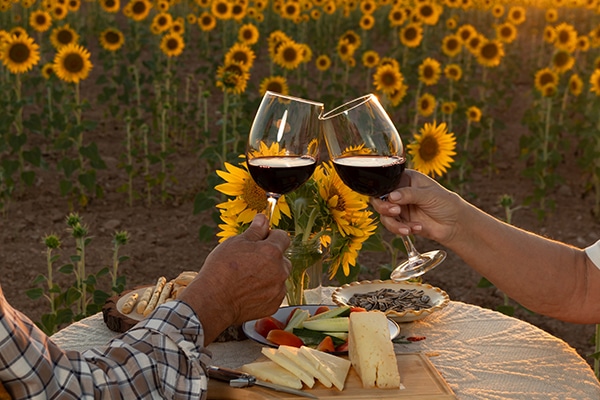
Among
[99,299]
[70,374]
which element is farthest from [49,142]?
[70,374]

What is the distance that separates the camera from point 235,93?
722 centimetres

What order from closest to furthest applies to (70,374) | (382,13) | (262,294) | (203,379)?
(70,374) < (203,379) < (262,294) < (382,13)

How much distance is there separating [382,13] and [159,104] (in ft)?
24.1

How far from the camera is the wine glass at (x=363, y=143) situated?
2.19 metres

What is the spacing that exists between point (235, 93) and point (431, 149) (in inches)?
123

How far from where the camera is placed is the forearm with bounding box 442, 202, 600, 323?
2.54m

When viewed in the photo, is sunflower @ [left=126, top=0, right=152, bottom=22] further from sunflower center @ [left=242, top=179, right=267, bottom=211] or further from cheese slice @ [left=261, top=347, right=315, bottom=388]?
cheese slice @ [left=261, top=347, right=315, bottom=388]

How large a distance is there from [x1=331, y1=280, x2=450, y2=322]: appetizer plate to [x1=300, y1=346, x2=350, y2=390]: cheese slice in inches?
16.3

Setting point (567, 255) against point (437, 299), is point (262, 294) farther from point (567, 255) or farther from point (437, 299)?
point (567, 255)

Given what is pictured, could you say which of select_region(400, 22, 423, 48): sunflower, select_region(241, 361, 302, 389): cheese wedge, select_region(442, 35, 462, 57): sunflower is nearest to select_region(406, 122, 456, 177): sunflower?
select_region(241, 361, 302, 389): cheese wedge

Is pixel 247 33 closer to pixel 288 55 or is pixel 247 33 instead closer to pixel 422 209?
pixel 288 55

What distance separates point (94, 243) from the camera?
21.6 ft

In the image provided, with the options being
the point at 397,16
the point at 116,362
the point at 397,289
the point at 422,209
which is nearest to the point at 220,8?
the point at 397,16

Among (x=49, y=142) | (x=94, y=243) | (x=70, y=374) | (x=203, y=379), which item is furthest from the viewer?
(x=49, y=142)
